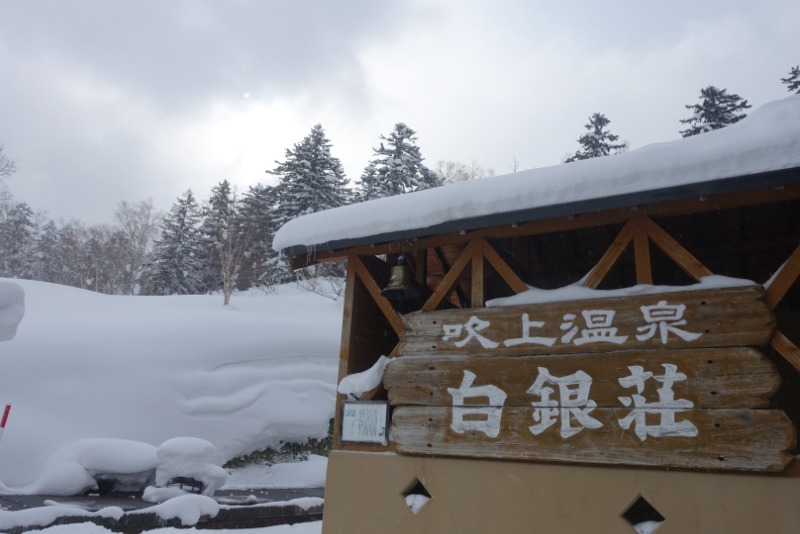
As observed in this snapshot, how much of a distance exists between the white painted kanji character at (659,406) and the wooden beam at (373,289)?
2222 millimetres

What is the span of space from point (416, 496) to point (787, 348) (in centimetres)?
313

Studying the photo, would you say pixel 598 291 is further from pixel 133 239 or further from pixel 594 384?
pixel 133 239

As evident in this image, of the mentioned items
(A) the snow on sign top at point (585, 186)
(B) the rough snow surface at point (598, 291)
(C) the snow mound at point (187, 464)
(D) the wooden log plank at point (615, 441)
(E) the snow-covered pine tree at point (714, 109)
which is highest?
(E) the snow-covered pine tree at point (714, 109)

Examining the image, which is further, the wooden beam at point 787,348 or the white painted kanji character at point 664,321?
the white painted kanji character at point 664,321

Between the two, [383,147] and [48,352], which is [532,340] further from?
[383,147]

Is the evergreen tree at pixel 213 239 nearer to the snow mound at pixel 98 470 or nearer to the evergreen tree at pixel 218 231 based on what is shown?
the evergreen tree at pixel 218 231

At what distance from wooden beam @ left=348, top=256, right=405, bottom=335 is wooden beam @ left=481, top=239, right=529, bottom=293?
1.10m

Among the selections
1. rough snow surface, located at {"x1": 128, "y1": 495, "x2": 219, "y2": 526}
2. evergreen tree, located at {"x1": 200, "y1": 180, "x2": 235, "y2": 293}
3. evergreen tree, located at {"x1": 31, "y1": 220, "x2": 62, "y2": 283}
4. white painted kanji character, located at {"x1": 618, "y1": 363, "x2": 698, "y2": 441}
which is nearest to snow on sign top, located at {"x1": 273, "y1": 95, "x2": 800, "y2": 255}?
white painted kanji character, located at {"x1": 618, "y1": 363, "x2": 698, "y2": 441}

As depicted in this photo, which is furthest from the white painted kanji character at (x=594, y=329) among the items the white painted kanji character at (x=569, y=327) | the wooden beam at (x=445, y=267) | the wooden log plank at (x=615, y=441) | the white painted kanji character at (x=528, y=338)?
→ the wooden beam at (x=445, y=267)

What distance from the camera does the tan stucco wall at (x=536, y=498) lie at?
12.0ft

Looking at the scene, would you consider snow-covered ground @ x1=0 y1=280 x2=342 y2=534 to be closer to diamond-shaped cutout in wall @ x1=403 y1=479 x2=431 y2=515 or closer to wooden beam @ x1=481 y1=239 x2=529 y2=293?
diamond-shaped cutout in wall @ x1=403 y1=479 x2=431 y2=515

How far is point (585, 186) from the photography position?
429 centimetres

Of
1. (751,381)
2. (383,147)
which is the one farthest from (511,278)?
(383,147)

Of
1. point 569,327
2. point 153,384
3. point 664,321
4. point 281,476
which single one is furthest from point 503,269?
point 153,384
